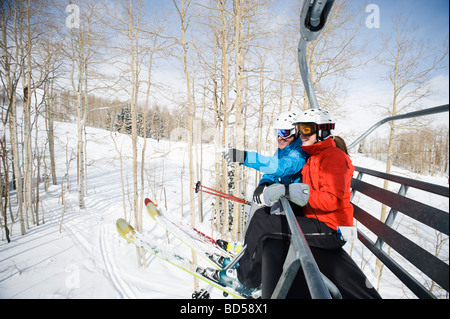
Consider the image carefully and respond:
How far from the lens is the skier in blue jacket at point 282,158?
239cm

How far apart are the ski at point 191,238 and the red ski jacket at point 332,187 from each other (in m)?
2.48

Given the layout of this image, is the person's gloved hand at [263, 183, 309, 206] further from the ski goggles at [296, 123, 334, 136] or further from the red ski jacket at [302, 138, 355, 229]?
the ski goggles at [296, 123, 334, 136]

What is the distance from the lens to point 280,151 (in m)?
2.97

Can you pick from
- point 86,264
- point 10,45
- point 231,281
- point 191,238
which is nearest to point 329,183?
point 231,281

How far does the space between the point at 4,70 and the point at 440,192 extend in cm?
1044

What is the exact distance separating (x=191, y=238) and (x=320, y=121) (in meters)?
3.36

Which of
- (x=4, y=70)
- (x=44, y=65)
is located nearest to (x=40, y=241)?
(x=4, y=70)

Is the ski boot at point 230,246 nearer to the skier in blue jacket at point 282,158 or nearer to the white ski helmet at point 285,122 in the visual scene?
the skier in blue jacket at point 282,158

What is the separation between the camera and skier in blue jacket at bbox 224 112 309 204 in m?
2.39

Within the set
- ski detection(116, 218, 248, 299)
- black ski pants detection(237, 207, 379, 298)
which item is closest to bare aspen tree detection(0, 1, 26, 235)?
ski detection(116, 218, 248, 299)

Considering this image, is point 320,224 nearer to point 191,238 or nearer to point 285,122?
point 285,122

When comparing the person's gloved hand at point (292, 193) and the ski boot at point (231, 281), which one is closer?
the person's gloved hand at point (292, 193)

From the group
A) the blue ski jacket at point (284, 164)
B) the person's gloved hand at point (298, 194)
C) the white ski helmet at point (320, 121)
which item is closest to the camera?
the person's gloved hand at point (298, 194)

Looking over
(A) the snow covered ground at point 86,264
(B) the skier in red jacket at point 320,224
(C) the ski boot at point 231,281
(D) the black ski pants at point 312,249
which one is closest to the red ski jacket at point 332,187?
(B) the skier in red jacket at point 320,224
